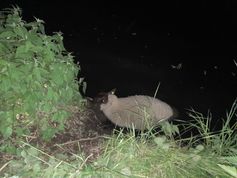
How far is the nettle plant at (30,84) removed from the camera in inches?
130

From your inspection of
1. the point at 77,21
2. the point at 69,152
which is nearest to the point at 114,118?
the point at 69,152

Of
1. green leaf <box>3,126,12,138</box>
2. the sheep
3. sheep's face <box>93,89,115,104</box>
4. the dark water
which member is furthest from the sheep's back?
green leaf <box>3,126,12,138</box>

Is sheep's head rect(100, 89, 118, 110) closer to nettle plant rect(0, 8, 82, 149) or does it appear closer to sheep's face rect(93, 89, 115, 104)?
sheep's face rect(93, 89, 115, 104)

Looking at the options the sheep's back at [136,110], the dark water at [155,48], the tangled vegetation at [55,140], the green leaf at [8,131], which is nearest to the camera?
the tangled vegetation at [55,140]

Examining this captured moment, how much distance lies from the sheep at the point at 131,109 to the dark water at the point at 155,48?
40cm

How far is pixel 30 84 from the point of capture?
335cm

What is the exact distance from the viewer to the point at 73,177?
2887mm

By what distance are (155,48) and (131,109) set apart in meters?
2.19

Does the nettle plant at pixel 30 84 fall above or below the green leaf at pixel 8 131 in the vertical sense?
above

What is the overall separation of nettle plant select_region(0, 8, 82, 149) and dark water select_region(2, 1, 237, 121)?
1.47m

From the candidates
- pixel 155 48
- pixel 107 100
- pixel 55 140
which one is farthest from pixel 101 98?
pixel 155 48

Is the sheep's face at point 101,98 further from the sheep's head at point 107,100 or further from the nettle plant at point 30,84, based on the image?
the nettle plant at point 30,84

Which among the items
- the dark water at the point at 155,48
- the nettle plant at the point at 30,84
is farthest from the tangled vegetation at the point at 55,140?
the dark water at the point at 155,48

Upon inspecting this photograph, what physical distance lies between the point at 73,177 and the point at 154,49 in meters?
4.01
